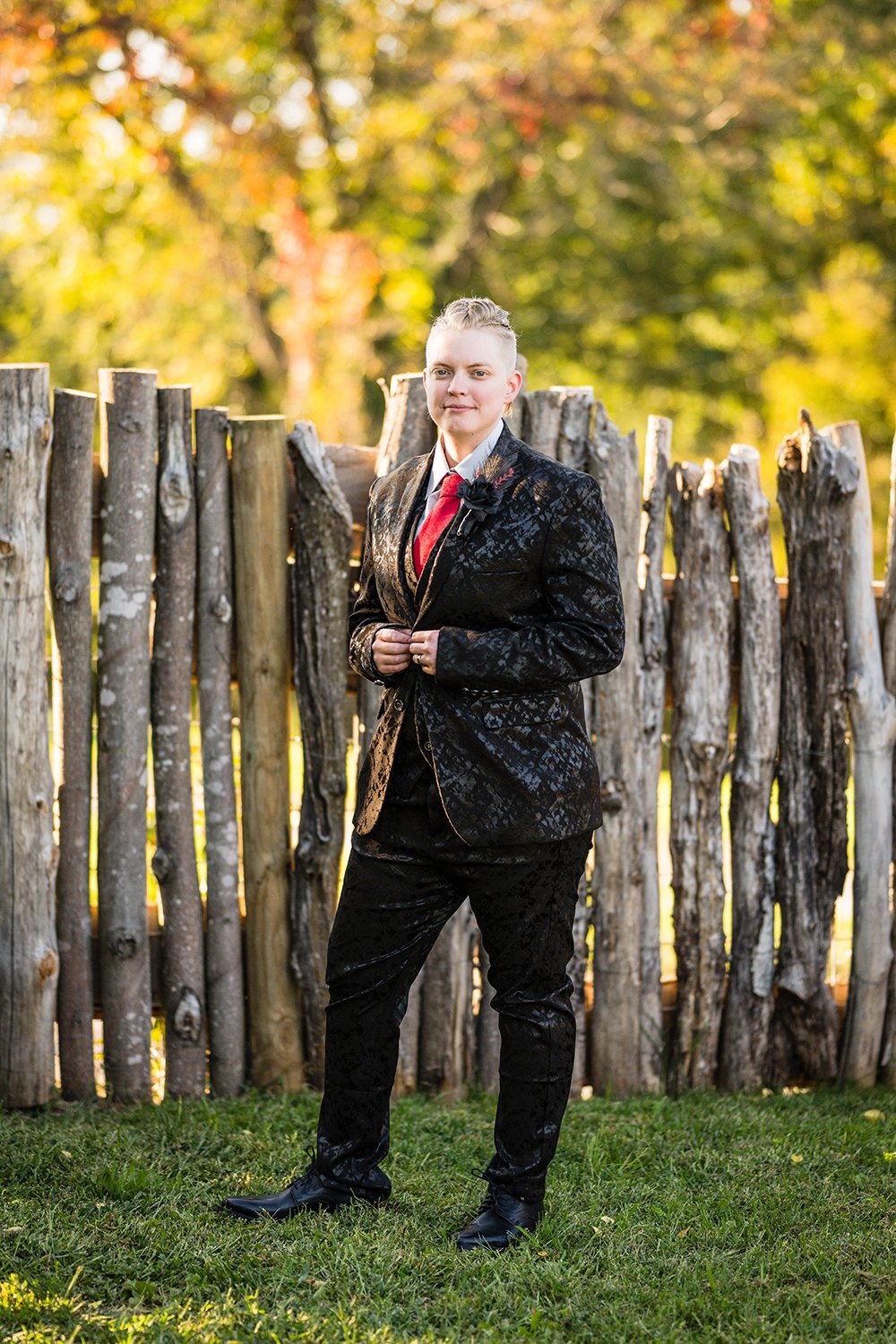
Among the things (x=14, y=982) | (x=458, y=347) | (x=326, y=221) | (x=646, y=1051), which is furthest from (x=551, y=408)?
(x=326, y=221)

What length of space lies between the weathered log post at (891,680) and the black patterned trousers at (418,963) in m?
1.72

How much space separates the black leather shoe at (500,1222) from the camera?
3.05 meters

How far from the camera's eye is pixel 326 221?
13281 millimetres

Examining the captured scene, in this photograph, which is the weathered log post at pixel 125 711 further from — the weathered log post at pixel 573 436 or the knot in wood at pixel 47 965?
the weathered log post at pixel 573 436

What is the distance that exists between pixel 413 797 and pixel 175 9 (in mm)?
10458

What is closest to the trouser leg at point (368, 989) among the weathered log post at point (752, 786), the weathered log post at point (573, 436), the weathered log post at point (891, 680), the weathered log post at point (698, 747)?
the weathered log post at point (573, 436)

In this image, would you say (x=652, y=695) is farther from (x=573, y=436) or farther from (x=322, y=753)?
(x=322, y=753)

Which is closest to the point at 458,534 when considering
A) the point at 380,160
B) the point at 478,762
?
the point at 478,762

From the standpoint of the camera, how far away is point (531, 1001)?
308cm

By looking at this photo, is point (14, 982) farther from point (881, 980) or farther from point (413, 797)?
point (881, 980)

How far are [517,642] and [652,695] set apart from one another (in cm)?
143

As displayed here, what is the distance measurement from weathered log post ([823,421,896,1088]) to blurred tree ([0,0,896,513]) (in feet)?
24.3

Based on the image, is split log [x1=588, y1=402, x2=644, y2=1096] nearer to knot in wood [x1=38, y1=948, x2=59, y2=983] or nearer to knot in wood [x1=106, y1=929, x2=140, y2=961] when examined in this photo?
knot in wood [x1=106, y1=929, x2=140, y2=961]

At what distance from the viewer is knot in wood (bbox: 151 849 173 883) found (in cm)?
398
